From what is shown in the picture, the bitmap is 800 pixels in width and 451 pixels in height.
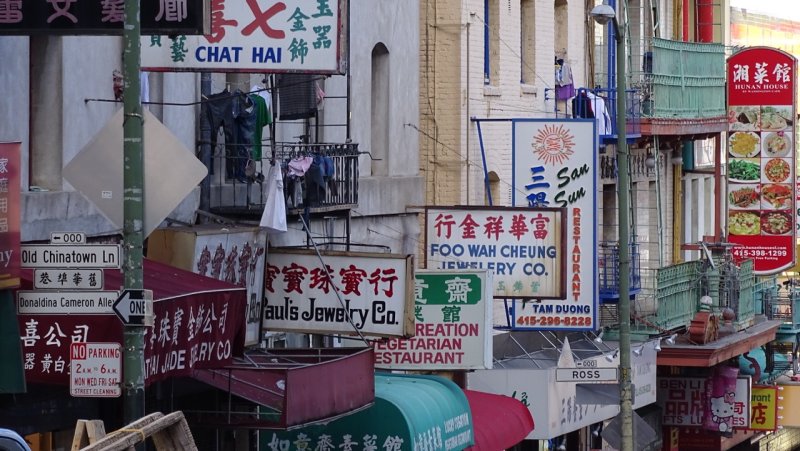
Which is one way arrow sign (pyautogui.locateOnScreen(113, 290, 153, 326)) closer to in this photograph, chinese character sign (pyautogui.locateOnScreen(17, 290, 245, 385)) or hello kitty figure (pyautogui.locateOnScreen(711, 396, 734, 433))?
chinese character sign (pyautogui.locateOnScreen(17, 290, 245, 385))

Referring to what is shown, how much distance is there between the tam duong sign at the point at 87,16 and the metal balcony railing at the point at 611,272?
54.9 ft

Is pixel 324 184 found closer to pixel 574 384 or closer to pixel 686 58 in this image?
pixel 574 384

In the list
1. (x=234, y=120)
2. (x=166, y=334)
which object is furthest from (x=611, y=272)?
(x=166, y=334)

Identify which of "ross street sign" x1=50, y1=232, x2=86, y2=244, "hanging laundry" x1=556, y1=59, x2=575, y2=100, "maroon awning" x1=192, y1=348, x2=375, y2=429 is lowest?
"maroon awning" x1=192, y1=348, x2=375, y2=429

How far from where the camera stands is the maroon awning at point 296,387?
1752 cm

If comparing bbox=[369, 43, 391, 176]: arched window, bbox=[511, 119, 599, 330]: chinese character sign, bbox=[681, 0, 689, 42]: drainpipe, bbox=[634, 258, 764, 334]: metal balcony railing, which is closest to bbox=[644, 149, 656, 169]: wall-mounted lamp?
bbox=[634, 258, 764, 334]: metal balcony railing

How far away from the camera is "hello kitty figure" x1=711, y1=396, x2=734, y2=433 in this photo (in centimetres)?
3650

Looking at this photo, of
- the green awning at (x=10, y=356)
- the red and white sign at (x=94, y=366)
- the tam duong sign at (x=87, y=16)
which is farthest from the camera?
the tam duong sign at (x=87, y=16)

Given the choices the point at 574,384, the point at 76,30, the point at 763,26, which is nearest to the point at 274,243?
the point at 76,30

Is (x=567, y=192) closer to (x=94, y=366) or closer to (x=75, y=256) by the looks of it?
(x=75, y=256)

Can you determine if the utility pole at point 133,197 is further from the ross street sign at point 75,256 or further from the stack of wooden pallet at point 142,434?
the stack of wooden pallet at point 142,434

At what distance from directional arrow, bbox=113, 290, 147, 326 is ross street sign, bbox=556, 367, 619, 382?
12.6 m

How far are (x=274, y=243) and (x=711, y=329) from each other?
16.1 meters

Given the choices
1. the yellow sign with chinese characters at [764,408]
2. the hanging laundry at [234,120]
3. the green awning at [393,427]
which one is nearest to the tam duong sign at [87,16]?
the hanging laundry at [234,120]
